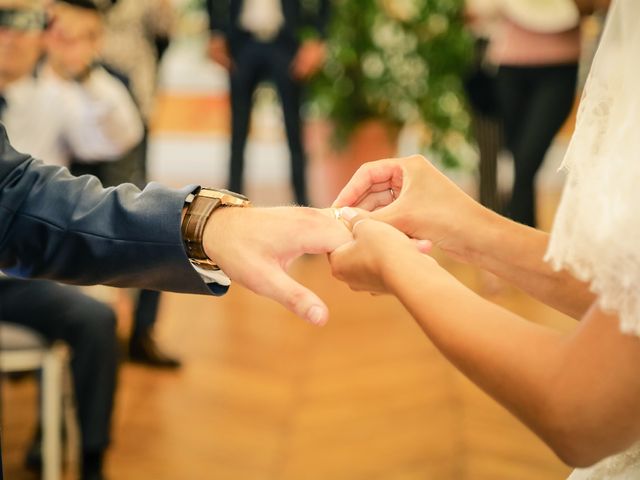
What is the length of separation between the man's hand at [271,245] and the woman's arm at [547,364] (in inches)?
8.6

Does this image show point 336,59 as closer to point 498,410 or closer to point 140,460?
point 498,410

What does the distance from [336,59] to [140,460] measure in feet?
10.4

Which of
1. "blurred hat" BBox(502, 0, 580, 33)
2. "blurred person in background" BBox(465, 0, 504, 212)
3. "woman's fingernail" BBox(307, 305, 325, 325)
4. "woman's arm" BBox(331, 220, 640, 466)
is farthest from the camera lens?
"blurred person in background" BBox(465, 0, 504, 212)

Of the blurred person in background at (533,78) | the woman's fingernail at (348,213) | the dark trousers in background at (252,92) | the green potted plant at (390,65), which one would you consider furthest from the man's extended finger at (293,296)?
the green potted plant at (390,65)

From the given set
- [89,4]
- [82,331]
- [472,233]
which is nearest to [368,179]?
[472,233]

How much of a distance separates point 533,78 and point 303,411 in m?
1.77

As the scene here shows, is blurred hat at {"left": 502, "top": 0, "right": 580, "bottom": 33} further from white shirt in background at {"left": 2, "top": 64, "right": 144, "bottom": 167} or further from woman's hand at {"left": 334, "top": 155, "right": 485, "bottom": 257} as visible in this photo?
woman's hand at {"left": 334, "top": 155, "right": 485, "bottom": 257}

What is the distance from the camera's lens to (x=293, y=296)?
1231 mm

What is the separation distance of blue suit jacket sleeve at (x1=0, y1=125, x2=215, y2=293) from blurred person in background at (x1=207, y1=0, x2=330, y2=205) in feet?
12.0

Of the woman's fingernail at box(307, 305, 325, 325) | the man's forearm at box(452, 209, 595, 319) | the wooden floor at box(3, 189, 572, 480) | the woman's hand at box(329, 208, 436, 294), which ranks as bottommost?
the wooden floor at box(3, 189, 572, 480)

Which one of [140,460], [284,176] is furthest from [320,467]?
[284,176]

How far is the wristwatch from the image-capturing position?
1.28m

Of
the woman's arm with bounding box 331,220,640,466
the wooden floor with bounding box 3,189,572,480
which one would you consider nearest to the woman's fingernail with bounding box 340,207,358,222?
the woman's arm with bounding box 331,220,640,466

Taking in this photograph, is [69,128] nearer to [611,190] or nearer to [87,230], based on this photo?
[87,230]
